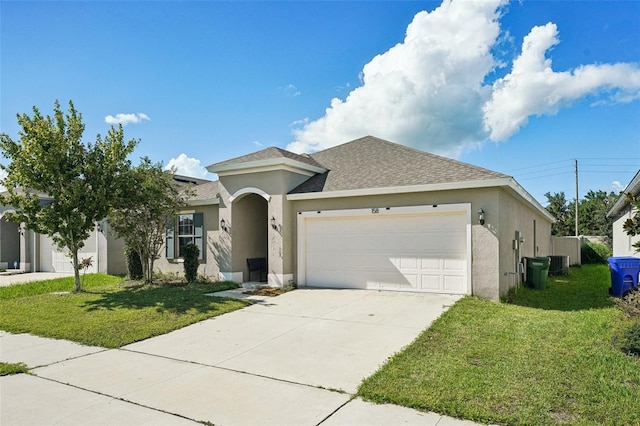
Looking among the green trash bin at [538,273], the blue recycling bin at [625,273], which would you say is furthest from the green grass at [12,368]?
the green trash bin at [538,273]

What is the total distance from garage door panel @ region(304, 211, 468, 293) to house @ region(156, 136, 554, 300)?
0.09ft

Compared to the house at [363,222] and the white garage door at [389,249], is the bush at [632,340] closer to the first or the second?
the house at [363,222]

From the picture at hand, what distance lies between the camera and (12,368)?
5.70m

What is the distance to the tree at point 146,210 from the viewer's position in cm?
1253

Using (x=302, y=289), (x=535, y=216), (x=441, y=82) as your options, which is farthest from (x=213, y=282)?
(x=535, y=216)

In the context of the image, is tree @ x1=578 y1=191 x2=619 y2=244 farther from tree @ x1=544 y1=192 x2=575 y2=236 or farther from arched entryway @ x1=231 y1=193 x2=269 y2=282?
arched entryway @ x1=231 y1=193 x2=269 y2=282

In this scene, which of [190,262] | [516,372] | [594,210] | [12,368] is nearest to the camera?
[516,372]

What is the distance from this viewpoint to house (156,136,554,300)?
32.9 feet

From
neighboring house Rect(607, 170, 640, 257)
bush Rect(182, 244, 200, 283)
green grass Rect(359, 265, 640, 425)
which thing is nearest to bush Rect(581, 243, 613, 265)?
neighboring house Rect(607, 170, 640, 257)

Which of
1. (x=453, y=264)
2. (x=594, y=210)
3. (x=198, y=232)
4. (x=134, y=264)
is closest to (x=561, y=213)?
(x=594, y=210)

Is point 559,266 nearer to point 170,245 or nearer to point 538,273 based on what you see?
point 538,273

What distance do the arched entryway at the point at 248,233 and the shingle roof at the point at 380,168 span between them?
2233 mm

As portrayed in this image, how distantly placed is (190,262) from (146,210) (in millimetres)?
2326

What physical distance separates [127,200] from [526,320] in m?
11.7
